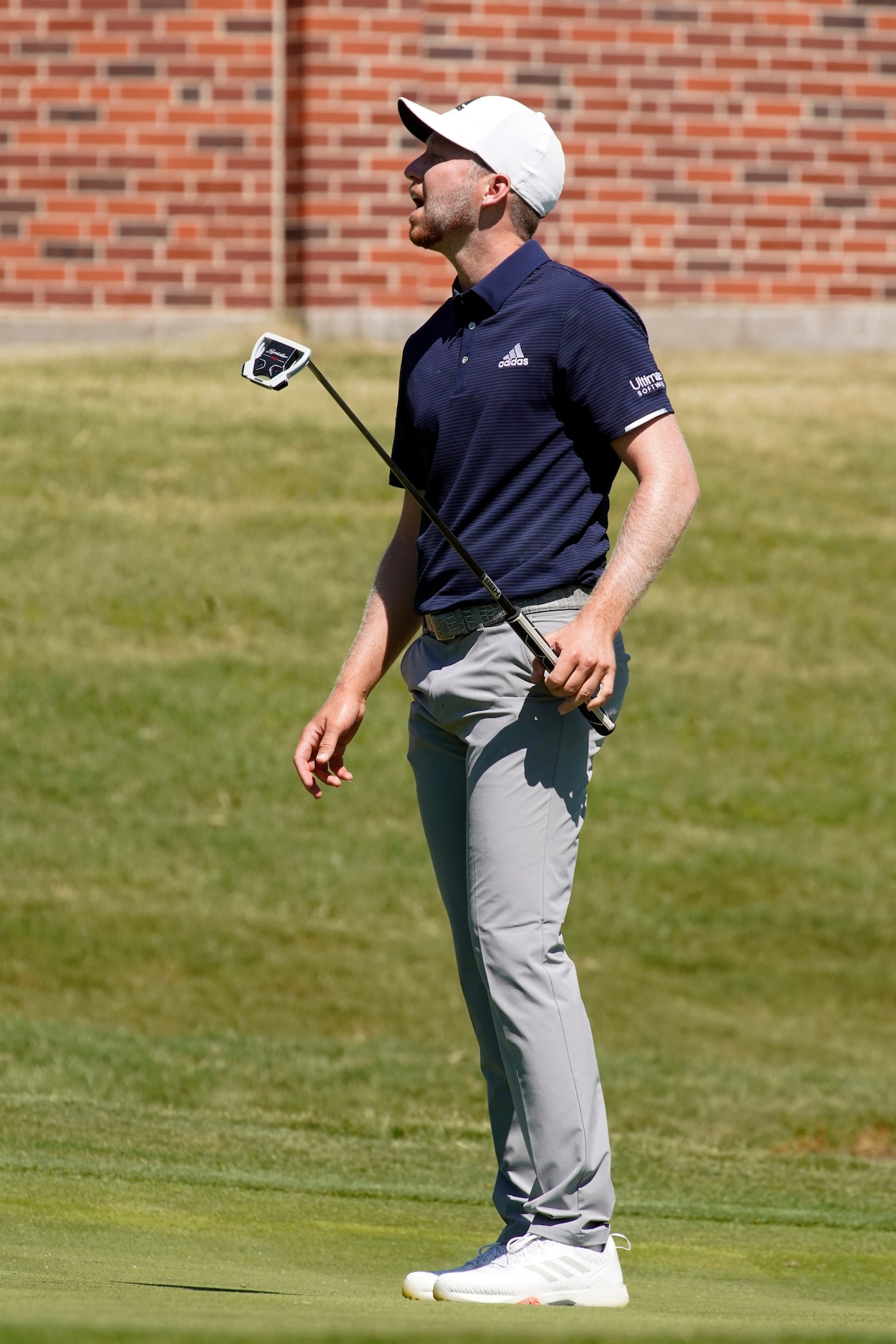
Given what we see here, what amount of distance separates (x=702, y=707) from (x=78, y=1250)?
5.89 meters

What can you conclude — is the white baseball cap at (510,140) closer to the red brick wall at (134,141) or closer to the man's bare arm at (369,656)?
the man's bare arm at (369,656)

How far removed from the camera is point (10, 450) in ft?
34.8

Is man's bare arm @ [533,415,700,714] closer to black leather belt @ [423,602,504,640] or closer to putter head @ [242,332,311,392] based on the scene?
black leather belt @ [423,602,504,640]

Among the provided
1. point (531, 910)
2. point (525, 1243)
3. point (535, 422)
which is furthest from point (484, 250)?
point (525, 1243)

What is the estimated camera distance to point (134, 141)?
10.9m

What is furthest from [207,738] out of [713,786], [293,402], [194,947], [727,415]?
[727,415]

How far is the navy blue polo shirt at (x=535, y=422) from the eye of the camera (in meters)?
3.65

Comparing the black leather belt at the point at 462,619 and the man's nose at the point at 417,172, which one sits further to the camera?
the man's nose at the point at 417,172

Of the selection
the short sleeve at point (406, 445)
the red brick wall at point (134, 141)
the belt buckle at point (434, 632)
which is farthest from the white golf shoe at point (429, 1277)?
the red brick wall at point (134, 141)

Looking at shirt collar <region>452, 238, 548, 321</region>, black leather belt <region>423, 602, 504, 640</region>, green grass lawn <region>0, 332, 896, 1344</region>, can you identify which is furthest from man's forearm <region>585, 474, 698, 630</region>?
green grass lawn <region>0, 332, 896, 1344</region>

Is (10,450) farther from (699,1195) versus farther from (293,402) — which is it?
(699,1195)

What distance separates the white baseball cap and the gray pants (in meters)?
0.82

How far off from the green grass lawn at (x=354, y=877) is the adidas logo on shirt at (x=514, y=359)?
5.62ft

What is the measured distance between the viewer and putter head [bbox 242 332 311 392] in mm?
3850
